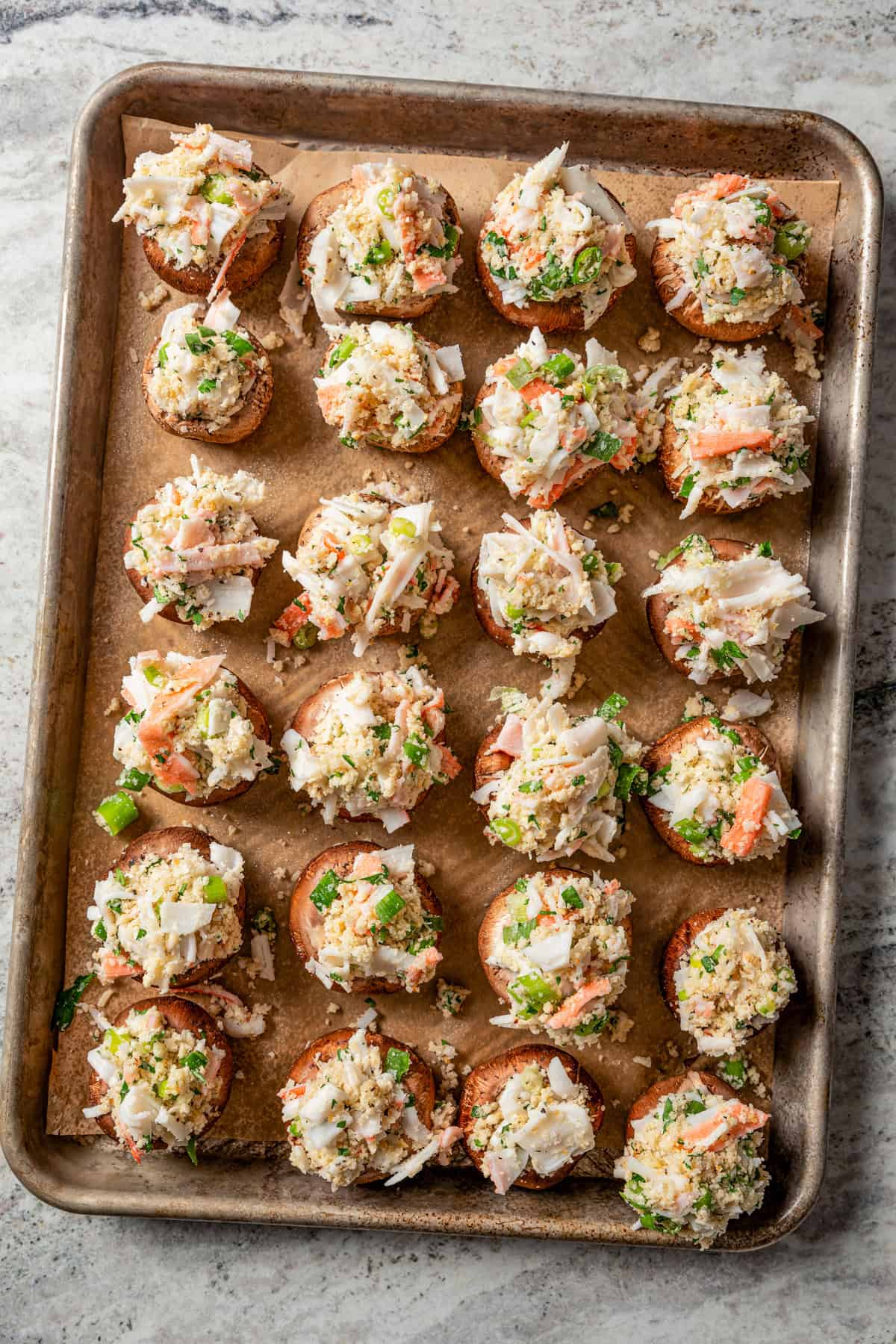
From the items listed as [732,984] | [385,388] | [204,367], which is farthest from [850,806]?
[204,367]

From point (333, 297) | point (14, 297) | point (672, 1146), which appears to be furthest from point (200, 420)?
point (672, 1146)

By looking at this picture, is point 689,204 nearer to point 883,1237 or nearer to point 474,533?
point 474,533

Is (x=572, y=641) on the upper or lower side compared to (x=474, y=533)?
lower

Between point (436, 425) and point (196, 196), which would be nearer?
point (196, 196)

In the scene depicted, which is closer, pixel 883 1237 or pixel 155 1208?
pixel 155 1208

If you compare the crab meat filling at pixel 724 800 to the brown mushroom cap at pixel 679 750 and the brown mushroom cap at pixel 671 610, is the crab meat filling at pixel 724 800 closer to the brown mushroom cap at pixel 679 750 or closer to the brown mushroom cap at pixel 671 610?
the brown mushroom cap at pixel 679 750

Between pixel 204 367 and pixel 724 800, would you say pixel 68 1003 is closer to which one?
pixel 204 367
